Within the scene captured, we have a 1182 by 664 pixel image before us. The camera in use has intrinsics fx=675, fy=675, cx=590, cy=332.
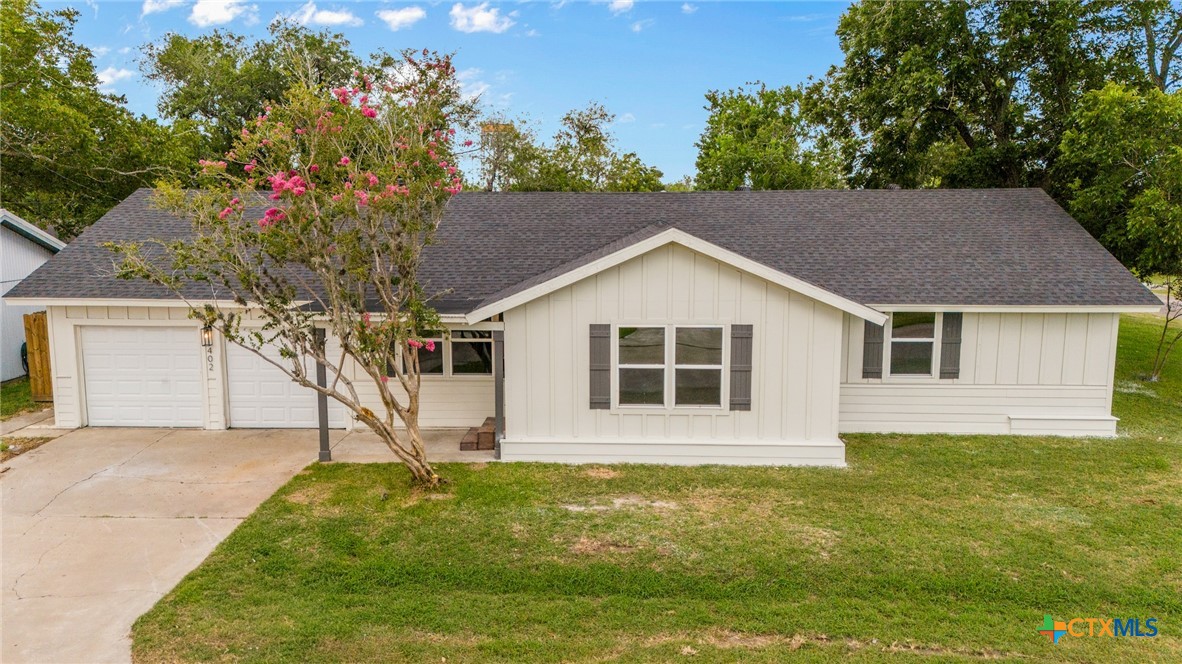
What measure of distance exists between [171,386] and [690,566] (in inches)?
398

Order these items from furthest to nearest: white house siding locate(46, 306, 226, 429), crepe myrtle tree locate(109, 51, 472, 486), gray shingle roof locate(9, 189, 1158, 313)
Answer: white house siding locate(46, 306, 226, 429)
gray shingle roof locate(9, 189, 1158, 313)
crepe myrtle tree locate(109, 51, 472, 486)

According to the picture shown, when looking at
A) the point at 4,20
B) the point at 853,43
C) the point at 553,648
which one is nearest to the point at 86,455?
the point at 553,648

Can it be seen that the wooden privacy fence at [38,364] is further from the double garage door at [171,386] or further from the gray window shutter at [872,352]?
the gray window shutter at [872,352]

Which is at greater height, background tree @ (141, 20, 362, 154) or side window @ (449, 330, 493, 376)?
background tree @ (141, 20, 362, 154)

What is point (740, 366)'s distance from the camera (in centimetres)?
993

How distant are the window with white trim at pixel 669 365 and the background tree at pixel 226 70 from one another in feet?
78.1

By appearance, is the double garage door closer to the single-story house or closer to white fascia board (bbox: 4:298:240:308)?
the single-story house

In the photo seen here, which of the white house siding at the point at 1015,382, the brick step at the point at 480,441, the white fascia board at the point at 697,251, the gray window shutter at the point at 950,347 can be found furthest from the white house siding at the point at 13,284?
the gray window shutter at the point at 950,347

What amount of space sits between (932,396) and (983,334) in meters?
1.36

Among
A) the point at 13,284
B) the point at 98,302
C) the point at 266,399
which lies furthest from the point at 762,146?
the point at 13,284

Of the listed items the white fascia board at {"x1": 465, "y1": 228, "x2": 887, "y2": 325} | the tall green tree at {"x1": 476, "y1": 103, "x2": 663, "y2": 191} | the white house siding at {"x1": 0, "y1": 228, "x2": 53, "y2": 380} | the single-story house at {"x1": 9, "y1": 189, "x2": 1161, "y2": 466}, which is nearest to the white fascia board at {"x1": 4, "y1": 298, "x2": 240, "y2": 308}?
the single-story house at {"x1": 9, "y1": 189, "x2": 1161, "y2": 466}

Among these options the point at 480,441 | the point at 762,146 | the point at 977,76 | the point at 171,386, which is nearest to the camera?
the point at 480,441

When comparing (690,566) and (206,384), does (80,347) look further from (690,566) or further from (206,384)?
(690,566)

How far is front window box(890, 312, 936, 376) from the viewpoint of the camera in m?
11.7
